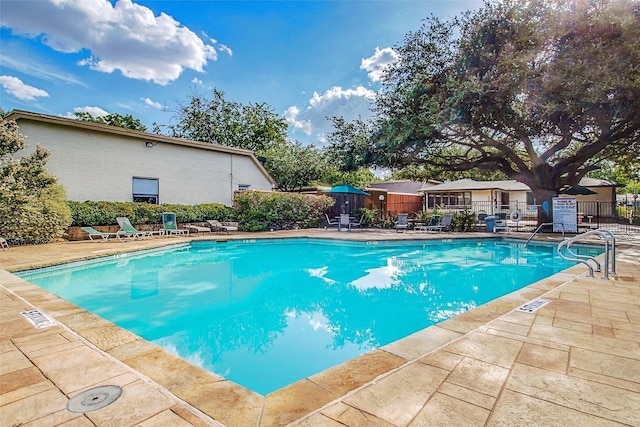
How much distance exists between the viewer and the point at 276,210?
1458 centimetres

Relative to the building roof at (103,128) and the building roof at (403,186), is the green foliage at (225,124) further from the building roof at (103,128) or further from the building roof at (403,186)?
the building roof at (103,128)

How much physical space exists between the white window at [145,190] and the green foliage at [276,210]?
325cm

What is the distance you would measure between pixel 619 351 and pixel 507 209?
84.4 feet

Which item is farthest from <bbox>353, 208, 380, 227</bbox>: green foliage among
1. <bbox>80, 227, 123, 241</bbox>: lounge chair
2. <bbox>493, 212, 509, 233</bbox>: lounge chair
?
<bbox>80, 227, 123, 241</bbox>: lounge chair

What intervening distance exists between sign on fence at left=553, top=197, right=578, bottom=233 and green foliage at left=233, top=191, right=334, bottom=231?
9.04 meters

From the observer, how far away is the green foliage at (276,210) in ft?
46.4

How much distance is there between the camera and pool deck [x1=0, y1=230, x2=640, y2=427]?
5.75 feet

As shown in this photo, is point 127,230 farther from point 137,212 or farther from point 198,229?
point 198,229

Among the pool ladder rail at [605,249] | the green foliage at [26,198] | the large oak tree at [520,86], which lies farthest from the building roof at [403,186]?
the pool ladder rail at [605,249]

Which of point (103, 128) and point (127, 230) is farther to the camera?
point (103, 128)

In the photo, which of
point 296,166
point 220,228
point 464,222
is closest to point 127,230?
point 220,228

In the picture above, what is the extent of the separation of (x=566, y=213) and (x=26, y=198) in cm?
1694

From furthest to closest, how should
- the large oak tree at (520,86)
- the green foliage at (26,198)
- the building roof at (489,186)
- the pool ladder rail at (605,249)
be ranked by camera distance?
the building roof at (489,186), the large oak tree at (520,86), the green foliage at (26,198), the pool ladder rail at (605,249)

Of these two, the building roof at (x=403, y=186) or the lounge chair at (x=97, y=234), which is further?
the building roof at (x=403, y=186)
